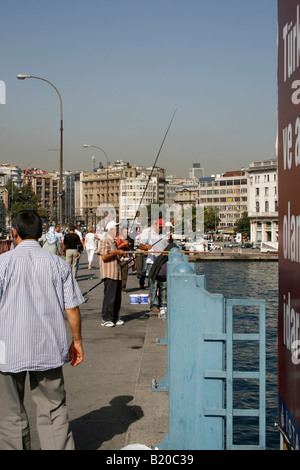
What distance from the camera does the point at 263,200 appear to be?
142250 millimetres

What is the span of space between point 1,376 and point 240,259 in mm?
85309

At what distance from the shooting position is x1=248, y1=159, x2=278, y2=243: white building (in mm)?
140125

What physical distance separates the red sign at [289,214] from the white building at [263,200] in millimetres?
137552

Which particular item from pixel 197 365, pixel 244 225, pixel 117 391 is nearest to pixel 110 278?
pixel 117 391

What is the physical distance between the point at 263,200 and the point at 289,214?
142m

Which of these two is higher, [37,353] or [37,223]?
[37,223]

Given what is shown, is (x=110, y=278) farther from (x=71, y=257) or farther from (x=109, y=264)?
(x=71, y=257)

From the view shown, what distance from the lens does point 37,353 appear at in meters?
3.86

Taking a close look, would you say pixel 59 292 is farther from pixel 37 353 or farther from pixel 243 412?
pixel 243 412

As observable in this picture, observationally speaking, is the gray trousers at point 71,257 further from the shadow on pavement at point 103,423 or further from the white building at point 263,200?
the white building at point 263,200

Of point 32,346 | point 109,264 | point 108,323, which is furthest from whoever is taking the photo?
point 109,264

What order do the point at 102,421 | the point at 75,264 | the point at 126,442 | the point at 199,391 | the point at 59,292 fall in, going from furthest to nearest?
1. the point at 75,264
2. the point at 102,421
3. the point at 126,442
4. the point at 59,292
5. the point at 199,391
